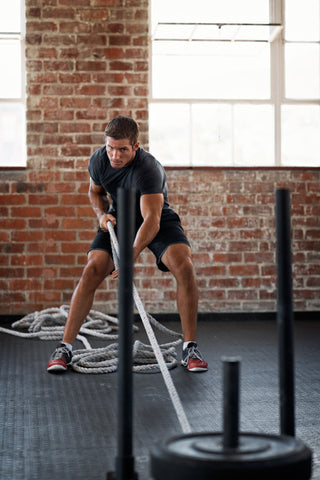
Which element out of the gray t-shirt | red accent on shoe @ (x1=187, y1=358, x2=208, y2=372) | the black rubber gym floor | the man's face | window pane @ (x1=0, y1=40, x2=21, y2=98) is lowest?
the black rubber gym floor

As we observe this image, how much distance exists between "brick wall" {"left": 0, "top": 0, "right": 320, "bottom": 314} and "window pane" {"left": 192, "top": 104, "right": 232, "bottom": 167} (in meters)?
0.15

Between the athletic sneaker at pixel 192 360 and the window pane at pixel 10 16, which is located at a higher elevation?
the window pane at pixel 10 16

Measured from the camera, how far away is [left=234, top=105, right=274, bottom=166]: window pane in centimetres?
570

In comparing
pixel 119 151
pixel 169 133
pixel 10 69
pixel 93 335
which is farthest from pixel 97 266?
pixel 10 69

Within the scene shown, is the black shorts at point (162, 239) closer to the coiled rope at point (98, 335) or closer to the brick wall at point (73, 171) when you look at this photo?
the coiled rope at point (98, 335)

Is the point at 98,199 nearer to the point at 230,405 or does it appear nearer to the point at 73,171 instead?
the point at 73,171

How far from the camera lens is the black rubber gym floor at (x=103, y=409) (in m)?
2.17


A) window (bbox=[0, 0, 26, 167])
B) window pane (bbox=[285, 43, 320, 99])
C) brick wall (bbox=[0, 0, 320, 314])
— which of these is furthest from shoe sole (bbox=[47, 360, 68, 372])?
window pane (bbox=[285, 43, 320, 99])

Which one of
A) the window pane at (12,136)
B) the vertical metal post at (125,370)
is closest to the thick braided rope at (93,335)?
the window pane at (12,136)

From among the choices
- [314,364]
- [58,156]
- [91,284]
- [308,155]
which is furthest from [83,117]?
[314,364]

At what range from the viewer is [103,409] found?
2.84 metres

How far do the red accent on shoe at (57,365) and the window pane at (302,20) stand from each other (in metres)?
3.57

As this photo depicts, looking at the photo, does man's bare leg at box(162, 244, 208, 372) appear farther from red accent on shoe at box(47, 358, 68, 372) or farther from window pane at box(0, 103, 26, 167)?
window pane at box(0, 103, 26, 167)

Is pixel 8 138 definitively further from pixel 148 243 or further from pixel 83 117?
pixel 148 243
